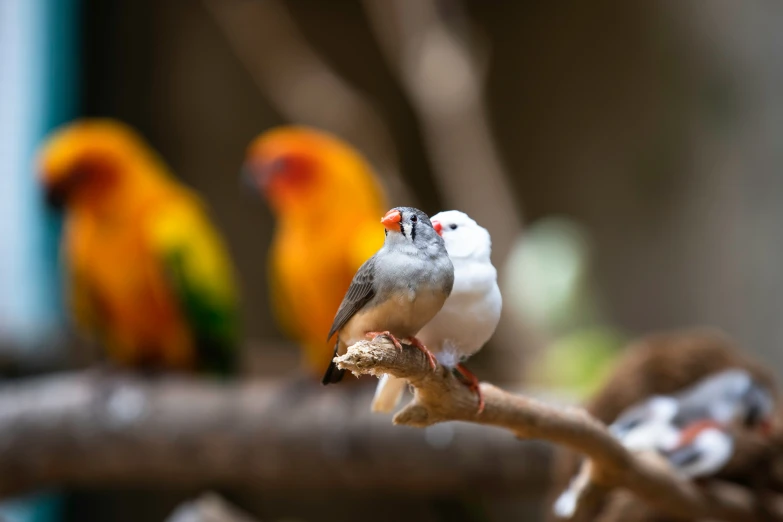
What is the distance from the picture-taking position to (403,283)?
53cm

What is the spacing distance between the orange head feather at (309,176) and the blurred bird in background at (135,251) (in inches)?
21.5

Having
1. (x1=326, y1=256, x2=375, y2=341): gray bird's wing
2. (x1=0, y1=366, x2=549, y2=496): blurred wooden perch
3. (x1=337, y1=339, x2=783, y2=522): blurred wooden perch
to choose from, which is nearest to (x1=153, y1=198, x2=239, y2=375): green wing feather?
(x1=0, y1=366, x2=549, y2=496): blurred wooden perch

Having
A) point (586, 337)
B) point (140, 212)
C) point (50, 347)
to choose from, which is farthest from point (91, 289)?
point (586, 337)

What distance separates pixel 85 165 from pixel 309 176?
939mm

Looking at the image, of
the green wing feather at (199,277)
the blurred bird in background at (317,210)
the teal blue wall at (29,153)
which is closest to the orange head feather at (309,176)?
the blurred bird in background at (317,210)

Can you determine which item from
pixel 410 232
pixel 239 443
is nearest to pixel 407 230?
pixel 410 232

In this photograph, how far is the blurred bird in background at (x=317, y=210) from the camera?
1124 millimetres

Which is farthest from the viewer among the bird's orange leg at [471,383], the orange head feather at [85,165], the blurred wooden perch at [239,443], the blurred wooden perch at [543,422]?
the orange head feather at [85,165]

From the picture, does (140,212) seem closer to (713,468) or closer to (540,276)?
(540,276)

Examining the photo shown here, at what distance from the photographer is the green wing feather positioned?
192 cm

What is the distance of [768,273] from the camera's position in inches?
104

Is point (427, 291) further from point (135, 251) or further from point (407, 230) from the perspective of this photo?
point (135, 251)

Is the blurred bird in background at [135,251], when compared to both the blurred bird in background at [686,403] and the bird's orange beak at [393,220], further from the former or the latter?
the bird's orange beak at [393,220]

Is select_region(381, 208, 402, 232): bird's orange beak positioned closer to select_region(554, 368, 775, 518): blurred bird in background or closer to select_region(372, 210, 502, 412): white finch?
select_region(372, 210, 502, 412): white finch
